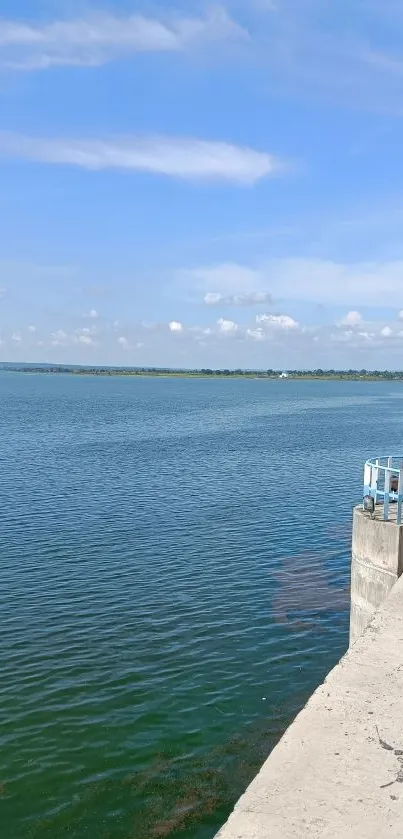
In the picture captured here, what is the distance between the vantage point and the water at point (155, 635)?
43.9 ft

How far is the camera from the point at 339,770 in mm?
8391

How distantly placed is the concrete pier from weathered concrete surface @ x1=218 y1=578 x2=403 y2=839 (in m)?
0.01

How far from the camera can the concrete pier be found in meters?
7.42

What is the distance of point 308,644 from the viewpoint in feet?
66.1

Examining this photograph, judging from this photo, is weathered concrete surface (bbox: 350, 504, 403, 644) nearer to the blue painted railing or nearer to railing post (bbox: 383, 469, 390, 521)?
railing post (bbox: 383, 469, 390, 521)

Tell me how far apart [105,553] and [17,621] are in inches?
291

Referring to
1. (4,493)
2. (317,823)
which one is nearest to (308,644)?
(317,823)

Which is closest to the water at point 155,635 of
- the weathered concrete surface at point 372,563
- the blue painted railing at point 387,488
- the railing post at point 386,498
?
the weathered concrete surface at point 372,563

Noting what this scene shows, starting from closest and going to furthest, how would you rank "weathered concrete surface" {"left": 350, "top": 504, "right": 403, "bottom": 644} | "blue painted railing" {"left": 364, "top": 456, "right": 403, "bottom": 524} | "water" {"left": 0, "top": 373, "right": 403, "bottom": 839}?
"water" {"left": 0, "top": 373, "right": 403, "bottom": 839}, "weathered concrete surface" {"left": 350, "top": 504, "right": 403, "bottom": 644}, "blue painted railing" {"left": 364, "top": 456, "right": 403, "bottom": 524}

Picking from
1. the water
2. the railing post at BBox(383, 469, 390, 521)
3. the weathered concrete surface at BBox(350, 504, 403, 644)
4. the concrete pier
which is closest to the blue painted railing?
the railing post at BBox(383, 469, 390, 521)

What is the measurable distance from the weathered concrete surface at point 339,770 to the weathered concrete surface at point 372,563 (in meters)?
5.61

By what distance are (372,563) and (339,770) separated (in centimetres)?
952

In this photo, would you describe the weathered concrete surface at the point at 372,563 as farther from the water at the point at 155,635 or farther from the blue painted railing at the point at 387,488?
the water at the point at 155,635

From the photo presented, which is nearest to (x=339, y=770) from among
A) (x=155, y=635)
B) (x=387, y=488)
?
(x=387, y=488)
